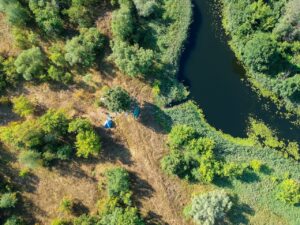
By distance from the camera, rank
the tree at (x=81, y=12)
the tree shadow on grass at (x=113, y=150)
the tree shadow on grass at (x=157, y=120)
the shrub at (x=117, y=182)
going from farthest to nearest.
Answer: the tree shadow on grass at (x=157, y=120), the tree shadow on grass at (x=113, y=150), the tree at (x=81, y=12), the shrub at (x=117, y=182)

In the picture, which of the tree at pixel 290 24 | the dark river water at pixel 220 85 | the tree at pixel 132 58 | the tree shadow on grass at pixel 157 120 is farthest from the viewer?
the dark river water at pixel 220 85

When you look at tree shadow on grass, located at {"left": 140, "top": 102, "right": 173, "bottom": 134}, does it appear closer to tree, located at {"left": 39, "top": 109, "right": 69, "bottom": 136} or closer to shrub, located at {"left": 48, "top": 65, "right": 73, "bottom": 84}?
tree, located at {"left": 39, "top": 109, "right": 69, "bottom": 136}

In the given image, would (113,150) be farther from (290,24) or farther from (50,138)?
(290,24)

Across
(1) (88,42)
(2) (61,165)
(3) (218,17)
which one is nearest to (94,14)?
(1) (88,42)

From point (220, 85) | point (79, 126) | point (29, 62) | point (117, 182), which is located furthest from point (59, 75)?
point (220, 85)

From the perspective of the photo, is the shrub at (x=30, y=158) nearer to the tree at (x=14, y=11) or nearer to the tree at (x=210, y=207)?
the tree at (x=14, y=11)

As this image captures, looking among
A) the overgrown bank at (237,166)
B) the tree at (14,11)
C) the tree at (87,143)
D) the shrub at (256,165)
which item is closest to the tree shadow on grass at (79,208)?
the tree at (87,143)

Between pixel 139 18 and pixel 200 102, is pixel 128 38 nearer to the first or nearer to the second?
pixel 139 18
